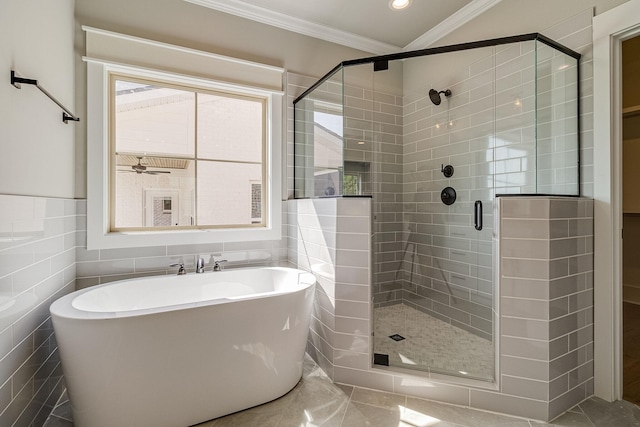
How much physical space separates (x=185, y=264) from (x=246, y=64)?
5.66 ft

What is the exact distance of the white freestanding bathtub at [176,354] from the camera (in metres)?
1.34

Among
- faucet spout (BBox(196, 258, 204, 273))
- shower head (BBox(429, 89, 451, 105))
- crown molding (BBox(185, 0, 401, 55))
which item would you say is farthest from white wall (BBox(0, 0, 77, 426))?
shower head (BBox(429, 89, 451, 105))

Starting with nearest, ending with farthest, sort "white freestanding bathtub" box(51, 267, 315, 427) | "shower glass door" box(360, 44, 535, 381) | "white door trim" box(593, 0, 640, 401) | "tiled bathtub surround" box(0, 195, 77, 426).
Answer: "tiled bathtub surround" box(0, 195, 77, 426), "white freestanding bathtub" box(51, 267, 315, 427), "white door trim" box(593, 0, 640, 401), "shower glass door" box(360, 44, 535, 381)

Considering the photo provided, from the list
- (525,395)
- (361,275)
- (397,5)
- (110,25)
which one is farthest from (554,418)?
(110,25)

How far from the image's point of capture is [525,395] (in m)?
1.61

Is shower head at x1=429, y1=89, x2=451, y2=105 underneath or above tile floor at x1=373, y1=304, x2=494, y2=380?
above

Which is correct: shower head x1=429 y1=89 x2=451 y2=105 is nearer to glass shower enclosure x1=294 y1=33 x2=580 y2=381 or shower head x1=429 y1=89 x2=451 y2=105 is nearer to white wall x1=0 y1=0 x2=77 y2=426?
glass shower enclosure x1=294 y1=33 x2=580 y2=381

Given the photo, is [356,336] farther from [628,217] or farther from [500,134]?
[628,217]

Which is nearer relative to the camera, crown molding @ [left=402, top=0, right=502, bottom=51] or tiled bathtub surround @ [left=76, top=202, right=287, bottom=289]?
tiled bathtub surround @ [left=76, top=202, right=287, bottom=289]

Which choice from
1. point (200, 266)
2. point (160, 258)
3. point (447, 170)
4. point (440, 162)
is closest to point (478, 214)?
point (447, 170)

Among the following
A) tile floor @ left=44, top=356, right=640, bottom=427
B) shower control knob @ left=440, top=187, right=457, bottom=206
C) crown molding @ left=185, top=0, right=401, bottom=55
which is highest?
crown molding @ left=185, top=0, right=401, bottom=55

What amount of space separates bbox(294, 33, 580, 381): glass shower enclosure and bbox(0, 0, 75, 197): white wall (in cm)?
163

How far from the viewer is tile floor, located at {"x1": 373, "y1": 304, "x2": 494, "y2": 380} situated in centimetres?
186

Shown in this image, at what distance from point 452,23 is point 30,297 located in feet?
11.6
